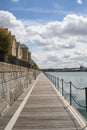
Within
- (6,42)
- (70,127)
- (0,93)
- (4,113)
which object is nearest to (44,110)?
(4,113)

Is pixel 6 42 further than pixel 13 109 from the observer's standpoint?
Yes

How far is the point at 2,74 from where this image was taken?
1262 centimetres

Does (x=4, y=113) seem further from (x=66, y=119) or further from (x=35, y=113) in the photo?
(x=66, y=119)

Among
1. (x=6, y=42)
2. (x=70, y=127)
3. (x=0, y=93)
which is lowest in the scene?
(x=70, y=127)

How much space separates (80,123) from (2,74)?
348 cm

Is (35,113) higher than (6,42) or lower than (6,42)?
lower

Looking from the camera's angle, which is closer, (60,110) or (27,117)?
(27,117)

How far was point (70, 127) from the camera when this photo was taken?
10.4 meters

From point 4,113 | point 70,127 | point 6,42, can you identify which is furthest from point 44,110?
point 6,42

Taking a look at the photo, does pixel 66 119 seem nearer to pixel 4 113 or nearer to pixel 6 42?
pixel 4 113

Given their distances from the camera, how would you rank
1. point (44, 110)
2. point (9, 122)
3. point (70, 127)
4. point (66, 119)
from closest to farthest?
point (70, 127) < point (9, 122) < point (66, 119) < point (44, 110)

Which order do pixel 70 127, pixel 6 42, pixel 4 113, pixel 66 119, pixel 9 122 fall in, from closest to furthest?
1. pixel 70 127
2. pixel 9 122
3. pixel 66 119
4. pixel 4 113
5. pixel 6 42

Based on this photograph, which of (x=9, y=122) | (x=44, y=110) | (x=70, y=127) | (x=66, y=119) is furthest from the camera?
(x=44, y=110)

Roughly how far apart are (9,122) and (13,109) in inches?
131
